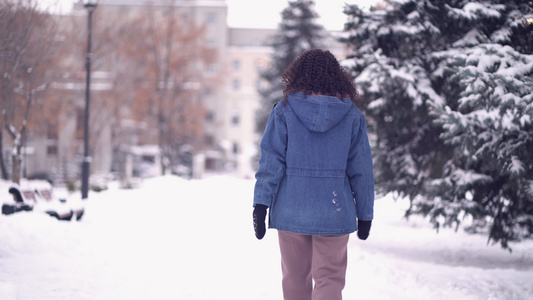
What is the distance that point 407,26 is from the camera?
319 inches

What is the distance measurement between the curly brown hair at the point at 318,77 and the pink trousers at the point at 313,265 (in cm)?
91

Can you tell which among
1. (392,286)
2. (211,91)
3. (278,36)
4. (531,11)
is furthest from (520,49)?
(211,91)

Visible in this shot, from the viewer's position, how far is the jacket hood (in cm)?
335

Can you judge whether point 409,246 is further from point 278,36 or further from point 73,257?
point 278,36

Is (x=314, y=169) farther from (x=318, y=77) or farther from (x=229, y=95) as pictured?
(x=229, y=95)

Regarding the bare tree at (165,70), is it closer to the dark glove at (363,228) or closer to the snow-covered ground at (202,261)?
the snow-covered ground at (202,261)

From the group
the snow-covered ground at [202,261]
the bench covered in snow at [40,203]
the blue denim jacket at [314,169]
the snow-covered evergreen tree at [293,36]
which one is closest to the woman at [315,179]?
the blue denim jacket at [314,169]

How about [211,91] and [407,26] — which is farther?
[211,91]

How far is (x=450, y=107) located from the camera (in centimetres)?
812

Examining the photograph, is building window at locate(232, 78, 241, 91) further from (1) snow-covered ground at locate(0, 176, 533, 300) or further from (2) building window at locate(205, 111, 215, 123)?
(1) snow-covered ground at locate(0, 176, 533, 300)

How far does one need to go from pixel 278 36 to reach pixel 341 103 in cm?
2696

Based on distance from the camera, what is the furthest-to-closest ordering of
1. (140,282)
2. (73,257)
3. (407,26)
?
(407,26)
(73,257)
(140,282)

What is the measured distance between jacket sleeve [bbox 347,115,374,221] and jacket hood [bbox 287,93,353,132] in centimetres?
16

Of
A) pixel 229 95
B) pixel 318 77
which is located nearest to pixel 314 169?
pixel 318 77
